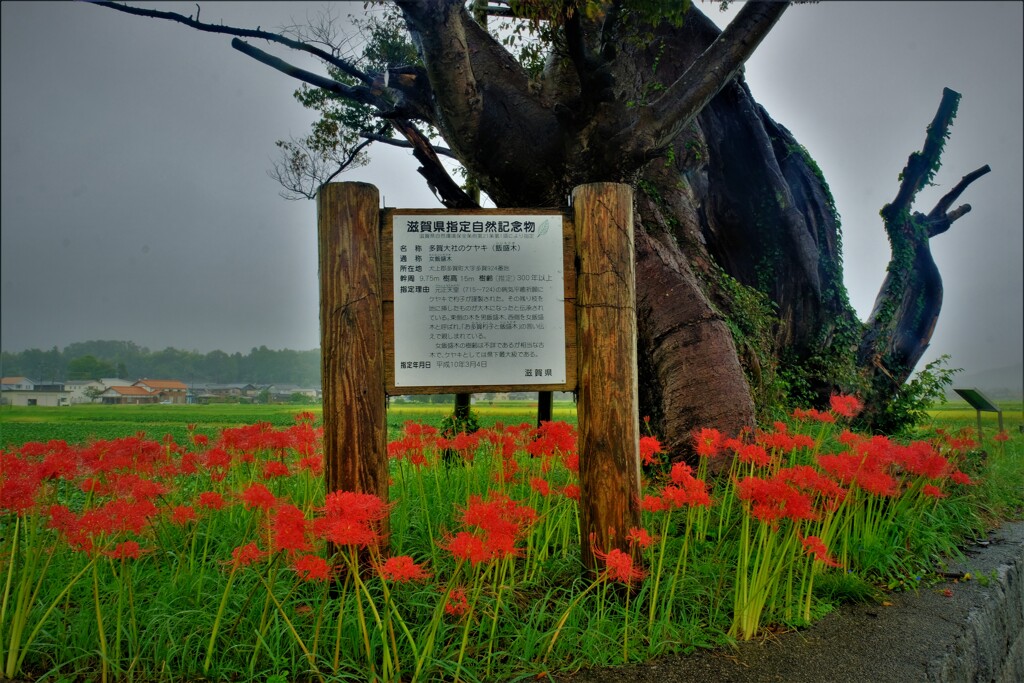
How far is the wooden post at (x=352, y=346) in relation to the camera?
286 cm

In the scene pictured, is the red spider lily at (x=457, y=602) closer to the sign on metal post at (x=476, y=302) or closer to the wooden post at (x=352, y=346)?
the wooden post at (x=352, y=346)

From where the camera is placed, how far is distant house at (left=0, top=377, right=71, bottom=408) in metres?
4.60

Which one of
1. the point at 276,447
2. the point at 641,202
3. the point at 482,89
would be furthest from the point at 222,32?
the point at 276,447

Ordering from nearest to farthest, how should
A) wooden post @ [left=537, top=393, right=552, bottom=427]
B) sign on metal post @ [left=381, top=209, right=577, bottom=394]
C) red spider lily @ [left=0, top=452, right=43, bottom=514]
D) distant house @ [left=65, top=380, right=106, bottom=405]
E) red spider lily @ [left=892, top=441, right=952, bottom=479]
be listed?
red spider lily @ [left=0, top=452, right=43, bottom=514] < sign on metal post @ [left=381, top=209, right=577, bottom=394] < red spider lily @ [left=892, top=441, right=952, bottom=479] < distant house @ [left=65, top=380, right=106, bottom=405] < wooden post @ [left=537, top=393, right=552, bottom=427]

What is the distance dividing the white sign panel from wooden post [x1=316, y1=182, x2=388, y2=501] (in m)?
0.12

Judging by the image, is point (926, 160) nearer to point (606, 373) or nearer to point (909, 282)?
point (909, 282)

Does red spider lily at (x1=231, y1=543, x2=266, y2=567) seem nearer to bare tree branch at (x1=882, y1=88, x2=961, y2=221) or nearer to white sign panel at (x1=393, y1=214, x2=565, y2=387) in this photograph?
white sign panel at (x1=393, y1=214, x2=565, y2=387)

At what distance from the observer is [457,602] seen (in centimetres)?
245

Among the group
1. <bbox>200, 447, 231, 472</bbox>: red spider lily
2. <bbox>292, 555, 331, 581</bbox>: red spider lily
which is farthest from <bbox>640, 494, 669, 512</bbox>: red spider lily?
<bbox>200, 447, 231, 472</bbox>: red spider lily

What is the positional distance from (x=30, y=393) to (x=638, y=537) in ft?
15.1

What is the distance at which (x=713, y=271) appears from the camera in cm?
683

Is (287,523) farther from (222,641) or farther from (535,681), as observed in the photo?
(535,681)

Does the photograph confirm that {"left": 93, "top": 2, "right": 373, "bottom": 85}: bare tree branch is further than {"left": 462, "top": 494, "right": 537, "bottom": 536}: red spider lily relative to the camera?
Yes

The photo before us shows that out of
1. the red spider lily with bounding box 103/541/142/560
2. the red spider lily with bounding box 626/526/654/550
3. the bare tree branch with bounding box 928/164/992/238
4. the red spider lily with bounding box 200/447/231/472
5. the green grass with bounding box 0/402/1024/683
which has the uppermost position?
the bare tree branch with bounding box 928/164/992/238
